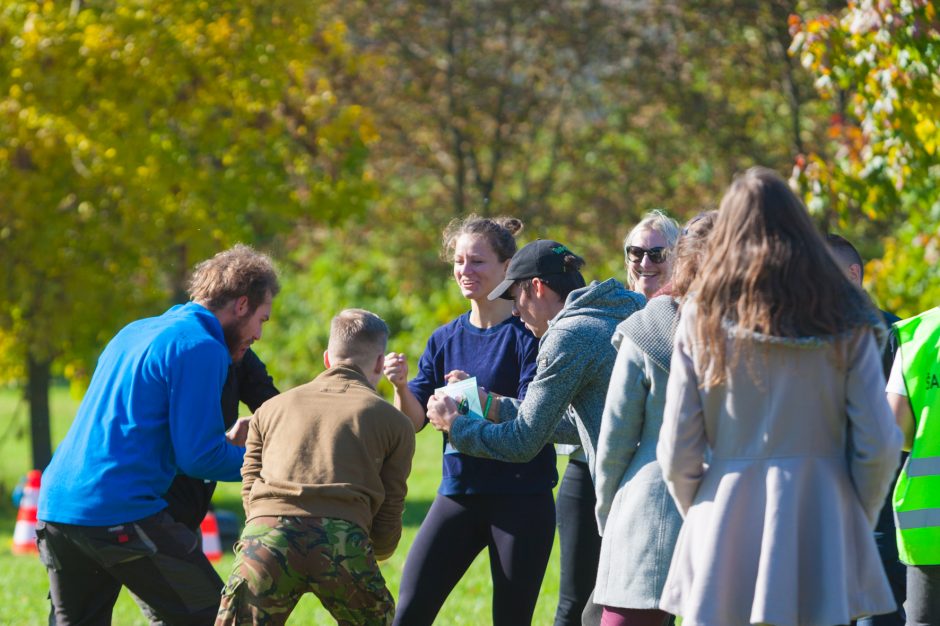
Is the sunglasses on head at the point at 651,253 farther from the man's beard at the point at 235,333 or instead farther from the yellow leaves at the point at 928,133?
the yellow leaves at the point at 928,133

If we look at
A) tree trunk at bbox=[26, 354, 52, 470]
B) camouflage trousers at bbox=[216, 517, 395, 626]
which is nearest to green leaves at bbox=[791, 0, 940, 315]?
camouflage trousers at bbox=[216, 517, 395, 626]

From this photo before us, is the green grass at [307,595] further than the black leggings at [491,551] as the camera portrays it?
Yes

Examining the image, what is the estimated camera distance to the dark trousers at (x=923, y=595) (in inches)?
168

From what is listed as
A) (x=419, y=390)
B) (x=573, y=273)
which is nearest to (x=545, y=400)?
(x=573, y=273)

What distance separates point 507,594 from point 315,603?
135 inches

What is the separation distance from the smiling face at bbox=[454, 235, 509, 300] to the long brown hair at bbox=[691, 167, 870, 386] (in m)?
1.83

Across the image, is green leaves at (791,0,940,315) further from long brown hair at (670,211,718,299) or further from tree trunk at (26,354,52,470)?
tree trunk at (26,354,52,470)

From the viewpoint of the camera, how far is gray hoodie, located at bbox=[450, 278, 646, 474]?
14.0 feet

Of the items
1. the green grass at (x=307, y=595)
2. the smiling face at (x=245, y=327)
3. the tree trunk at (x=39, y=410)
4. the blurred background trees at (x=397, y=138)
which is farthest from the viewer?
the tree trunk at (x=39, y=410)

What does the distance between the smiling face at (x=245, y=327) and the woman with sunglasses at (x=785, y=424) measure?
198cm

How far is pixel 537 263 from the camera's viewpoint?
4.59 meters

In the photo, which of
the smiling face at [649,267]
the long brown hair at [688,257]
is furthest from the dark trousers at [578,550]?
the long brown hair at [688,257]

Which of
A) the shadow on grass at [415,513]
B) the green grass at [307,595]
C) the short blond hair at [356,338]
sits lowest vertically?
the shadow on grass at [415,513]

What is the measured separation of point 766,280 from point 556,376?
1.16 metres
